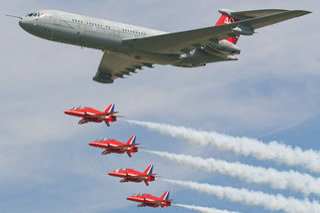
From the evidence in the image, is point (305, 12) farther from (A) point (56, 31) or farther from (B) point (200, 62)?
(A) point (56, 31)

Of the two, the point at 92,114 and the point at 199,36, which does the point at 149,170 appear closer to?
the point at 92,114

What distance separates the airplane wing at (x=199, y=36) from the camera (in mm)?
77562

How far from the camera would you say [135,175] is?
8950 cm

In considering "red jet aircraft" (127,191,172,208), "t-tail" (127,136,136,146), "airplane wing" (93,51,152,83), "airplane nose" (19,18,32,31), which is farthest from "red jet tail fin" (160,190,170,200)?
"airplane nose" (19,18,32,31)

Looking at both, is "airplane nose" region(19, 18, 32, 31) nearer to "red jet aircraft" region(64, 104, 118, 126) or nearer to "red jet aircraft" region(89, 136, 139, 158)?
"red jet aircraft" region(64, 104, 118, 126)

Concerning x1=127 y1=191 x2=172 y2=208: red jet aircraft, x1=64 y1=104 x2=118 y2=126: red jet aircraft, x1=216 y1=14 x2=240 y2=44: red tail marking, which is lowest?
x1=127 y1=191 x2=172 y2=208: red jet aircraft

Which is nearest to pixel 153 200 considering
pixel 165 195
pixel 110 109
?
pixel 165 195

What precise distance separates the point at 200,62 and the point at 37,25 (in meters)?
19.5

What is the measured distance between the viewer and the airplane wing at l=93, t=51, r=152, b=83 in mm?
89500

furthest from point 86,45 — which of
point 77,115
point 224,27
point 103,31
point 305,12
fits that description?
point 305,12

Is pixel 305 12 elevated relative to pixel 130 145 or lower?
elevated

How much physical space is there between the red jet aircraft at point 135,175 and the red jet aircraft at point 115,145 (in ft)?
11.0

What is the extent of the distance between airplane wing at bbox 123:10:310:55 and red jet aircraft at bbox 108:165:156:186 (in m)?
16.2

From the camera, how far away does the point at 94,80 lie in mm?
93938
